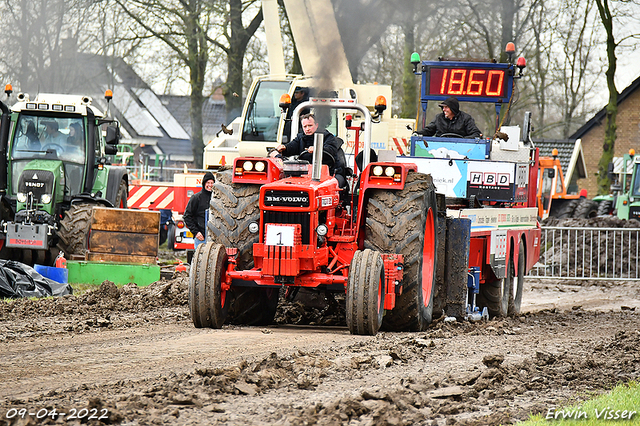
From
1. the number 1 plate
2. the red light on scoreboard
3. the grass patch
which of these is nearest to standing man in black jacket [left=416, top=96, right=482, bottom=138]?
the red light on scoreboard

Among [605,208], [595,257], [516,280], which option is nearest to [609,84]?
[605,208]

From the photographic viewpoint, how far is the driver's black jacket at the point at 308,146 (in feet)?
27.8

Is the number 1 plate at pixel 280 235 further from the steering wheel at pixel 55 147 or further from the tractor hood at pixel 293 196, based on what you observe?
the steering wheel at pixel 55 147

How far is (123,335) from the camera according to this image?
7.53 m

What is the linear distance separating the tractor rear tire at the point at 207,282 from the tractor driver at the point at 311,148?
4.35ft

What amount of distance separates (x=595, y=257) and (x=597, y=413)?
13.6 metres

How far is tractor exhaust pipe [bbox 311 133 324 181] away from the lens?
7.76 metres

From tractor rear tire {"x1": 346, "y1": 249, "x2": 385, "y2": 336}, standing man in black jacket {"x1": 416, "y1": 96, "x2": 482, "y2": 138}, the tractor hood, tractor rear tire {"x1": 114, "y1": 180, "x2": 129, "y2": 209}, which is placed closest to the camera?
tractor rear tire {"x1": 346, "y1": 249, "x2": 385, "y2": 336}

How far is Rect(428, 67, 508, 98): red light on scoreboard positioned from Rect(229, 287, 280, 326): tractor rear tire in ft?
17.3

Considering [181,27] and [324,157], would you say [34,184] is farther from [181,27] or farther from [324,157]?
[181,27]

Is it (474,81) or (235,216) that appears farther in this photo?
(474,81)

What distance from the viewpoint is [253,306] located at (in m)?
8.48

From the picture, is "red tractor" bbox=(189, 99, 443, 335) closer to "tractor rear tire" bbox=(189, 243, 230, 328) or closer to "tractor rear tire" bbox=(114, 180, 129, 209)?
"tractor rear tire" bbox=(189, 243, 230, 328)

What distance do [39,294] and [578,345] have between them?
266 inches
